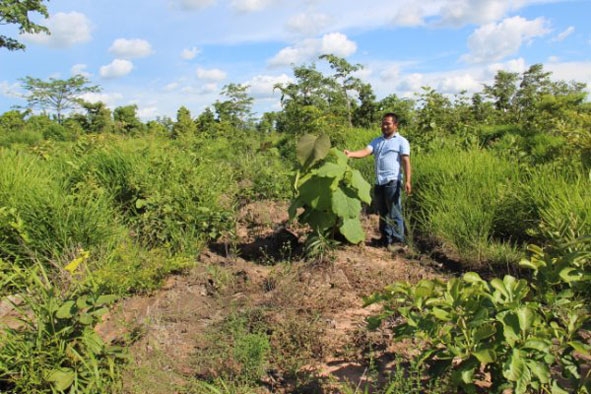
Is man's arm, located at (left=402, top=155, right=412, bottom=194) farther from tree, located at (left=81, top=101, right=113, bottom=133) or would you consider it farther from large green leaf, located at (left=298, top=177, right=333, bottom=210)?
tree, located at (left=81, top=101, right=113, bottom=133)

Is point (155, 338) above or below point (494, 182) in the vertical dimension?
below

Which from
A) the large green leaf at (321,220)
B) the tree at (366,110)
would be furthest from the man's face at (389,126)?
the tree at (366,110)

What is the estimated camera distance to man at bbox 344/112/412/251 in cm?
525

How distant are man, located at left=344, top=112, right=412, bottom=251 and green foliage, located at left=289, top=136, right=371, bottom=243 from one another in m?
0.65

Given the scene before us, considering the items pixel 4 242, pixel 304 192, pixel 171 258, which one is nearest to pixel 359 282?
pixel 304 192

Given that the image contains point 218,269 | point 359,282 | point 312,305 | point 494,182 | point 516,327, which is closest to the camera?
point 516,327

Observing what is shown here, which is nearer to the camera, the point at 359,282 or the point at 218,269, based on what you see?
the point at 359,282

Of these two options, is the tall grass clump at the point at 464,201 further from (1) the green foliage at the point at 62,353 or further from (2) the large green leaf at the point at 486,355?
(1) the green foliage at the point at 62,353

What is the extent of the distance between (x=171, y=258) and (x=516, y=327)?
307cm

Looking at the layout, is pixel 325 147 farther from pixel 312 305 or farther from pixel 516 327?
pixel 516 327

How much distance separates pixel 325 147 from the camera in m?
4.30

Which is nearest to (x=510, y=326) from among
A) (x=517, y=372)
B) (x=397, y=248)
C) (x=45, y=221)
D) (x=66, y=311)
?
(x=517, y=372)

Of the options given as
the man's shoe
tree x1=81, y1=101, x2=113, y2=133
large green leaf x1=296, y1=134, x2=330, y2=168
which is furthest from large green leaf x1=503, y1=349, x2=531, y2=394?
tree x1=81, y1=101, x2=113, y2=133

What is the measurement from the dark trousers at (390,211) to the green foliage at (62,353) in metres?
3.25
